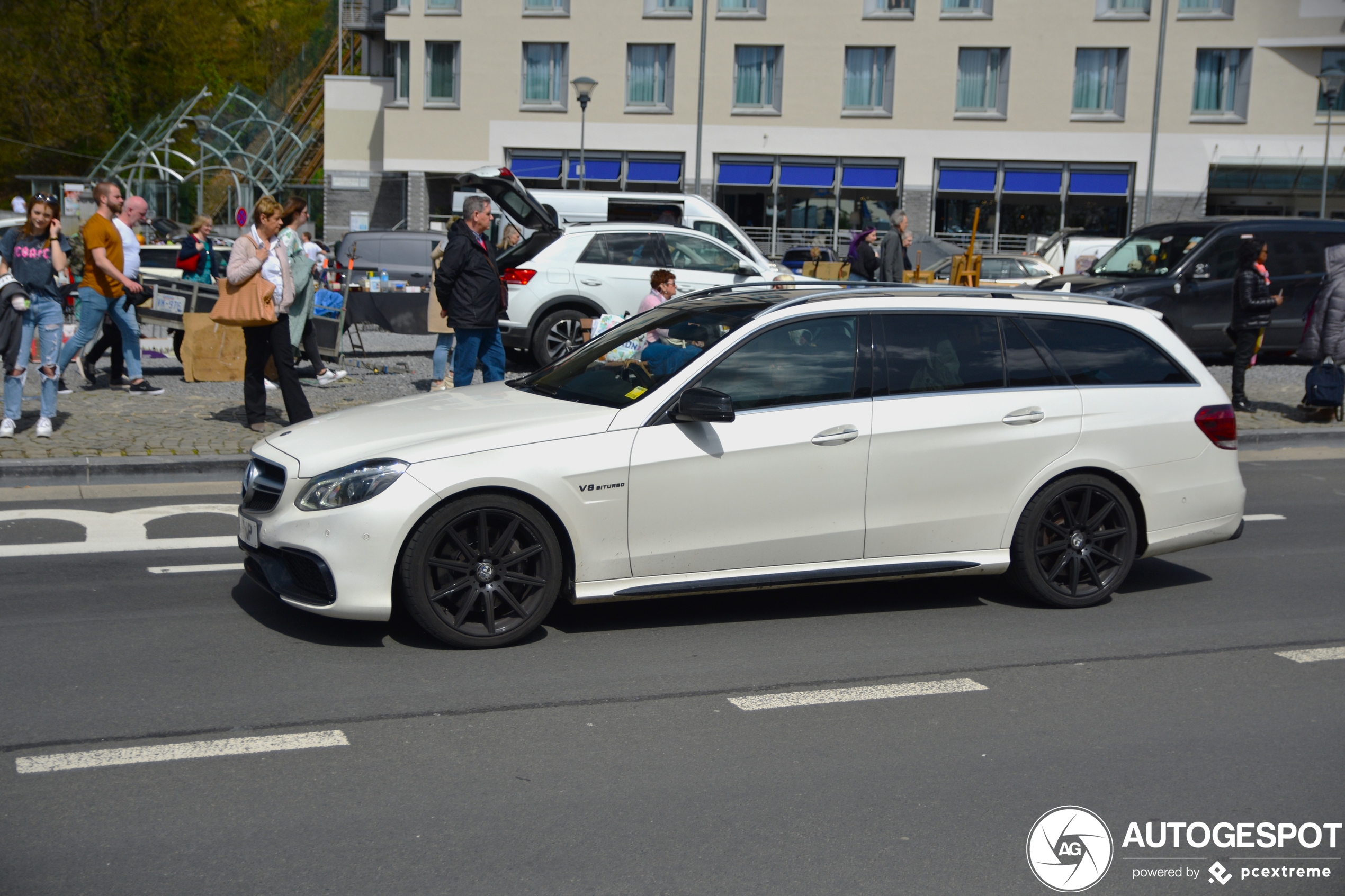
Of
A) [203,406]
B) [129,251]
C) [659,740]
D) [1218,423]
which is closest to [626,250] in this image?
[203,406]

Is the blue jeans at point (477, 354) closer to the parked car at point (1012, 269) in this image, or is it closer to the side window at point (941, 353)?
the side window at point (941, 353)

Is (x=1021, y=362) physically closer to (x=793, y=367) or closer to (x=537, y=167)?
(x=793, y=367)

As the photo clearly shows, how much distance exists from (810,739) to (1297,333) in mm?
15206

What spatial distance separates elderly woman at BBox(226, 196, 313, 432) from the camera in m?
10.0

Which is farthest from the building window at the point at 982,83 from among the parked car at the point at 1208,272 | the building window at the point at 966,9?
the parked car at the point at 1208,272

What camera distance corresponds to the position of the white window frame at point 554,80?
137 ft

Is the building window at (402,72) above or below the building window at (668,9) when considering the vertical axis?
below

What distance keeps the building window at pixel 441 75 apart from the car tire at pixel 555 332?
29.6 m

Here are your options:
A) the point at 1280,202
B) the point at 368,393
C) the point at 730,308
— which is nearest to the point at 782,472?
the point at 730,308

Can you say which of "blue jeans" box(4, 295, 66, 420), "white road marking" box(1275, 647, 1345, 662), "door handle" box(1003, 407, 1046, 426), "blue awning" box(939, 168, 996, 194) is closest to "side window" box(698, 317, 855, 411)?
"door handle" box(1003, 407, 1046, 426)

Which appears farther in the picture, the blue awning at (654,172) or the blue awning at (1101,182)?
the blue awning at (654,172)

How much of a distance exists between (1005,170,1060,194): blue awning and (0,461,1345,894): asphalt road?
119 ft

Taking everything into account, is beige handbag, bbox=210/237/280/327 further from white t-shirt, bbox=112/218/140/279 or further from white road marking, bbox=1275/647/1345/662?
white road marking, bbox=1275/647/1345/662

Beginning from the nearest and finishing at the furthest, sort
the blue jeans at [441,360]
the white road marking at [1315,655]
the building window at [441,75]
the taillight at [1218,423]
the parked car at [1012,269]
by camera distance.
→ 1. the white road marking at [1315,655]
2. the taillight at [1218,423]
3. the blue jeans at [441,360]
4. the parked car at [1012,269]
5. the building window at [441,75]
